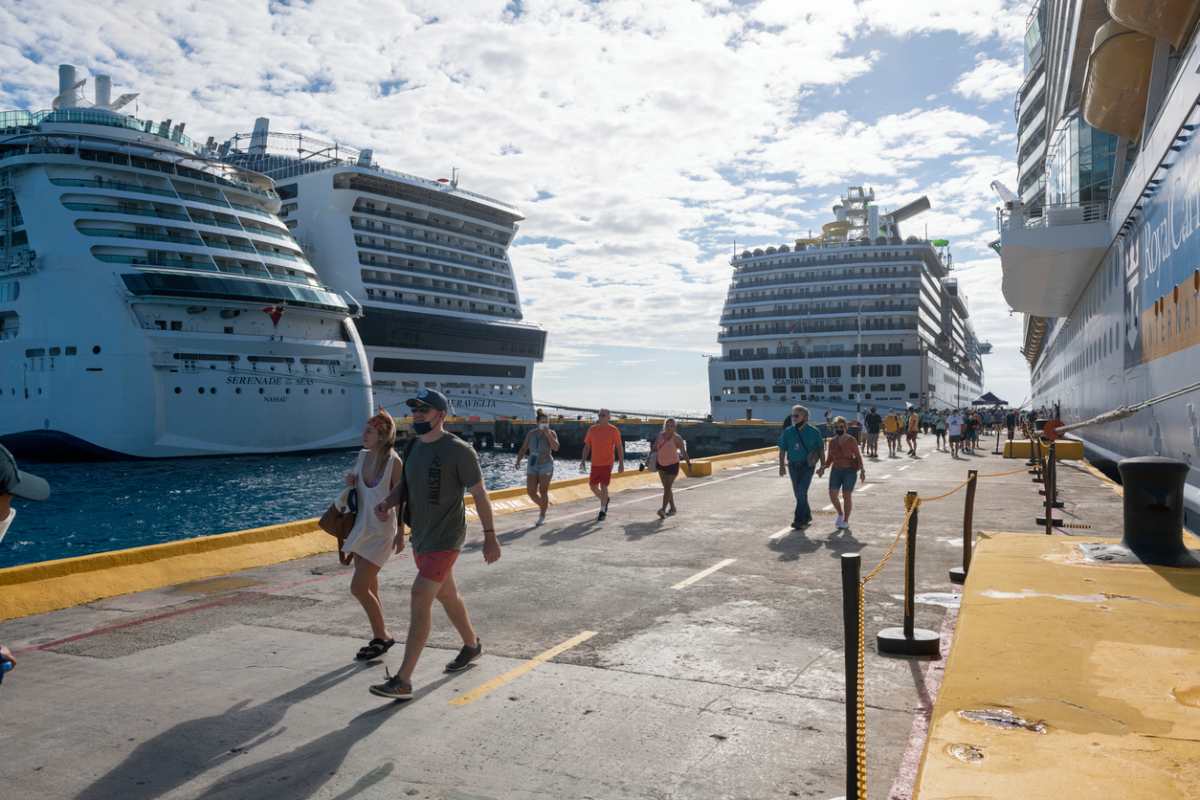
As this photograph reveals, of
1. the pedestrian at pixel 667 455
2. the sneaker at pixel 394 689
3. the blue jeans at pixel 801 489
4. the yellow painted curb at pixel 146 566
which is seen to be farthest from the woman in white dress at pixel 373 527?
the pedestrian at pixel 667 455

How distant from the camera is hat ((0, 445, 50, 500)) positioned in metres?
3.16

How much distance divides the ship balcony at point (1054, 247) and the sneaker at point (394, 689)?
19.2m

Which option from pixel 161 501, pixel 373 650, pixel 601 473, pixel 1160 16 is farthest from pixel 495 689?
pixel 161 501

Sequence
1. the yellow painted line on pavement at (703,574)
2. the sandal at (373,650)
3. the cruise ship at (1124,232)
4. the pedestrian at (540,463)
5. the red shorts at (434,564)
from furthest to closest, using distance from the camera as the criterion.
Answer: the pedestrian at (540,463), the cruise ship at (1124,232), the yellow painted line on pavement at (703,574), the sandal at (373,650), the red shorts at (434,564)

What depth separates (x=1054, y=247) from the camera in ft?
67.1

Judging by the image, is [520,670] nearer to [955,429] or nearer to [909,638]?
[909,638]

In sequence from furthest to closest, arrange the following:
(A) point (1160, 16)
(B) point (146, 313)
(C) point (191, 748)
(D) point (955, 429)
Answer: (B) point (146, 313) → (D) point (955, 429) → (A) point (1160, 16) → (C) point (191, 748)

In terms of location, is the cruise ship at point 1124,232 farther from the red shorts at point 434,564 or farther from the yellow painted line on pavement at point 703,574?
the red shorts at point 434,564

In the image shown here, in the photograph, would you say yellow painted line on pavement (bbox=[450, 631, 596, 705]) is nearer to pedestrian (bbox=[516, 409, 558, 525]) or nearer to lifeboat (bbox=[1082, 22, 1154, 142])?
pedestrian (bbox=[516, 409, 558, 525])

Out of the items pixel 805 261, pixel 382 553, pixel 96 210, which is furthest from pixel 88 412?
pixel 805 261

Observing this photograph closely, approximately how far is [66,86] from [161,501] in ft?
121

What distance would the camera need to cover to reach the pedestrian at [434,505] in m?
5.28

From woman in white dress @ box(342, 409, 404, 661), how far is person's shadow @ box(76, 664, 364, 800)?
816 mm

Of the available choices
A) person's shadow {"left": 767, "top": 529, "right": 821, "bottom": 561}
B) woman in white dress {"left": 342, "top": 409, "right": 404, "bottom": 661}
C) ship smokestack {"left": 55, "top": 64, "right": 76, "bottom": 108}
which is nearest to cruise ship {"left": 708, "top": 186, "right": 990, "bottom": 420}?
ship smokestack {"left": 55, "top": 64, "right": 76, "bottom": 108}
